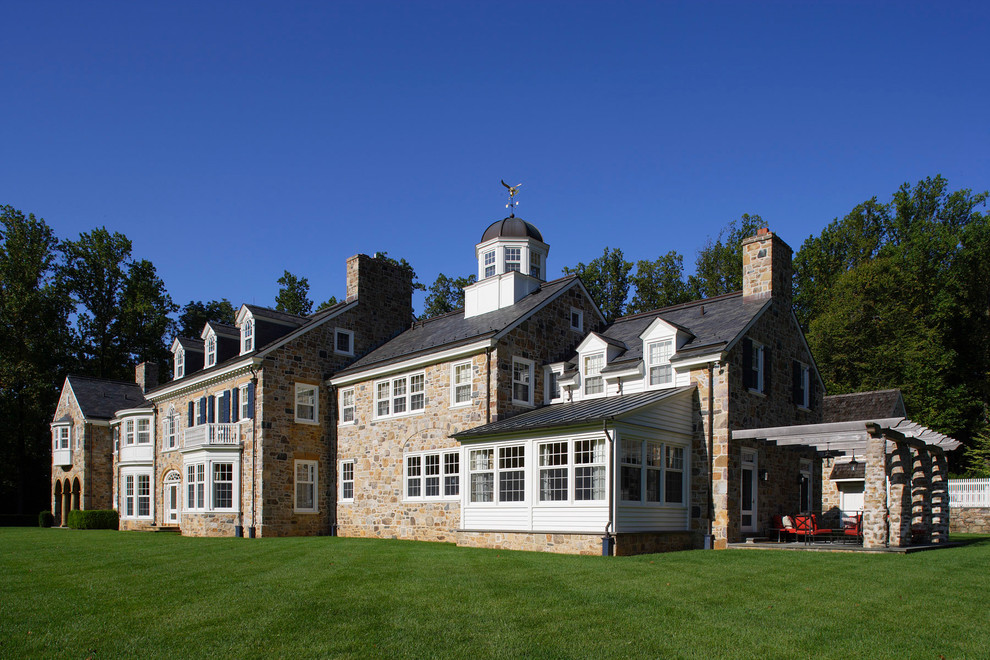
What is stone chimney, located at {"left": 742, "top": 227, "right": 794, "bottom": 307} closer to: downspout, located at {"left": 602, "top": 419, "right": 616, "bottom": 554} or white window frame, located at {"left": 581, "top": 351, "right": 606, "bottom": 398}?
white window frame, located at {"left": 581, "top": 351, "right": 606, "bottom": 398}

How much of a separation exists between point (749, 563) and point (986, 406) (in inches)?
1208

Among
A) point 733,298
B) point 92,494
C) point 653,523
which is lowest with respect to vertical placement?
point 92,494

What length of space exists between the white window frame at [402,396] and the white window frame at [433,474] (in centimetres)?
147

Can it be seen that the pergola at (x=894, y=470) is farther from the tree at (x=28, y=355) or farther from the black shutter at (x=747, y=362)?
the tree at (x=28, y=355)

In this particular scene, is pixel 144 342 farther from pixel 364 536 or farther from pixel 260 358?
pixel 364 536

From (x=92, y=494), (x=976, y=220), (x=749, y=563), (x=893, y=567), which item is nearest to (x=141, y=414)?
(x=92, y=494)

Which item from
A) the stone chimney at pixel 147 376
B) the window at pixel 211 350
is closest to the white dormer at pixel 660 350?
the window at pixel 211 350

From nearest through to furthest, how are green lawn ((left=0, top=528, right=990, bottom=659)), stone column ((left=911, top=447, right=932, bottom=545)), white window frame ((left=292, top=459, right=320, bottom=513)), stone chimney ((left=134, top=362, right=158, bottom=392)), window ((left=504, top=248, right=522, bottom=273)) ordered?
green lawn ((left=0, top=528, right=990, bottom=659)) < stone column ((left=911, top=447, right=932, bottom=545)) < white window frame ((left=292, top=459, right=320, bottom=513)) < window ((left=504, top=248, right=522, bottom=273)) < stone chimney ((left=134, top=362, right=158, bottom=392))

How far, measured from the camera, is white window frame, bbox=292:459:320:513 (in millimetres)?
25719

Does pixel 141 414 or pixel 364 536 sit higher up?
pixel 141 414

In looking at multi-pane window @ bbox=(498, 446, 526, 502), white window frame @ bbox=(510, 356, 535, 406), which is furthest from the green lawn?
white window frame @ bbox=(510, 356, 535, 406)

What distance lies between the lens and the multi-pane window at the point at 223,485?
86.1ft

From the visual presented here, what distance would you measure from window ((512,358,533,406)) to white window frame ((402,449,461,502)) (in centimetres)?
242

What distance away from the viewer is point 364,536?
24438 millimetres
